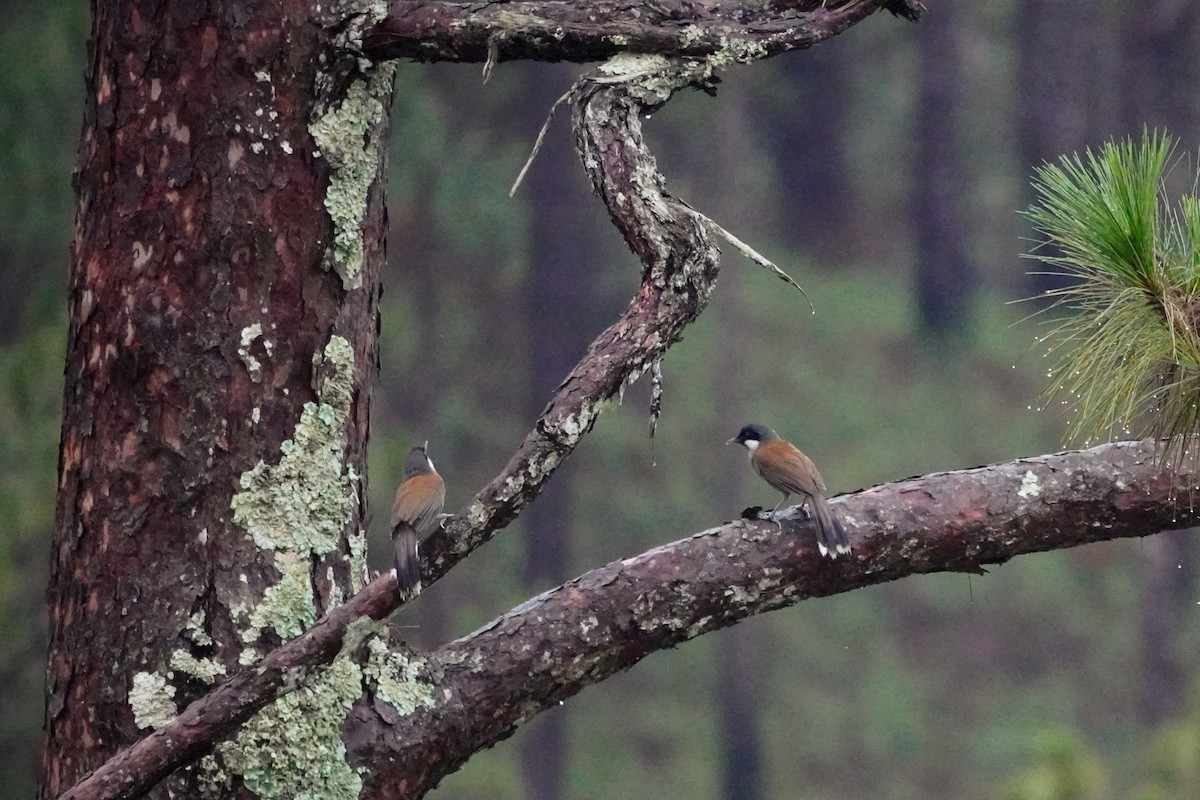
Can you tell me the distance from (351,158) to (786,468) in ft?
6.72

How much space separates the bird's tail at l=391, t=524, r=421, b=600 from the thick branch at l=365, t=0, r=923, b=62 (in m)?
0.78

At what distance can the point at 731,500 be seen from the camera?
487 inches

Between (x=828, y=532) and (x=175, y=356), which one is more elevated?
(x=175, y=356)

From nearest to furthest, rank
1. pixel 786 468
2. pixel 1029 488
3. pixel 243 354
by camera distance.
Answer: pixel 243 354 → pixel 1029 488 → pixel 786 468

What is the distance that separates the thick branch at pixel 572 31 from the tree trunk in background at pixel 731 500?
10.2 m

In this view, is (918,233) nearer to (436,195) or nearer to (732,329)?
(732,329)

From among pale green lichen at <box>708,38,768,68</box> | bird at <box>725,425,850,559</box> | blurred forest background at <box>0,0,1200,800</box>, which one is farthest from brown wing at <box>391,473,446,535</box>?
blurred forest background at <box>0,0,1200,800</box>

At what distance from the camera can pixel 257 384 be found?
84.2 inches

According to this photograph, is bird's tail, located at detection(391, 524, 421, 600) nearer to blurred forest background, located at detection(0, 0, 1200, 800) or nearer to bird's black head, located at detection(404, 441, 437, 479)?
bird's black head, located at detection(404, 441, 437, 479)

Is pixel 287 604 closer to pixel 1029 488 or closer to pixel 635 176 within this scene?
pixel 635 176

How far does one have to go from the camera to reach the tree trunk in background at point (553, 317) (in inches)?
449

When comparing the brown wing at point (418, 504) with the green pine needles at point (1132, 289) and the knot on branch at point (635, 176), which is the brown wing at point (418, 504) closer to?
the knot on branch at point (635, 176)

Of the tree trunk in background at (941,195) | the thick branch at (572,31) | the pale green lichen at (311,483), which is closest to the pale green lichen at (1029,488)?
the thick branch at (572,31)

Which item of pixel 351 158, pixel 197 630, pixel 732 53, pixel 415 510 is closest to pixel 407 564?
pixel 197 630
